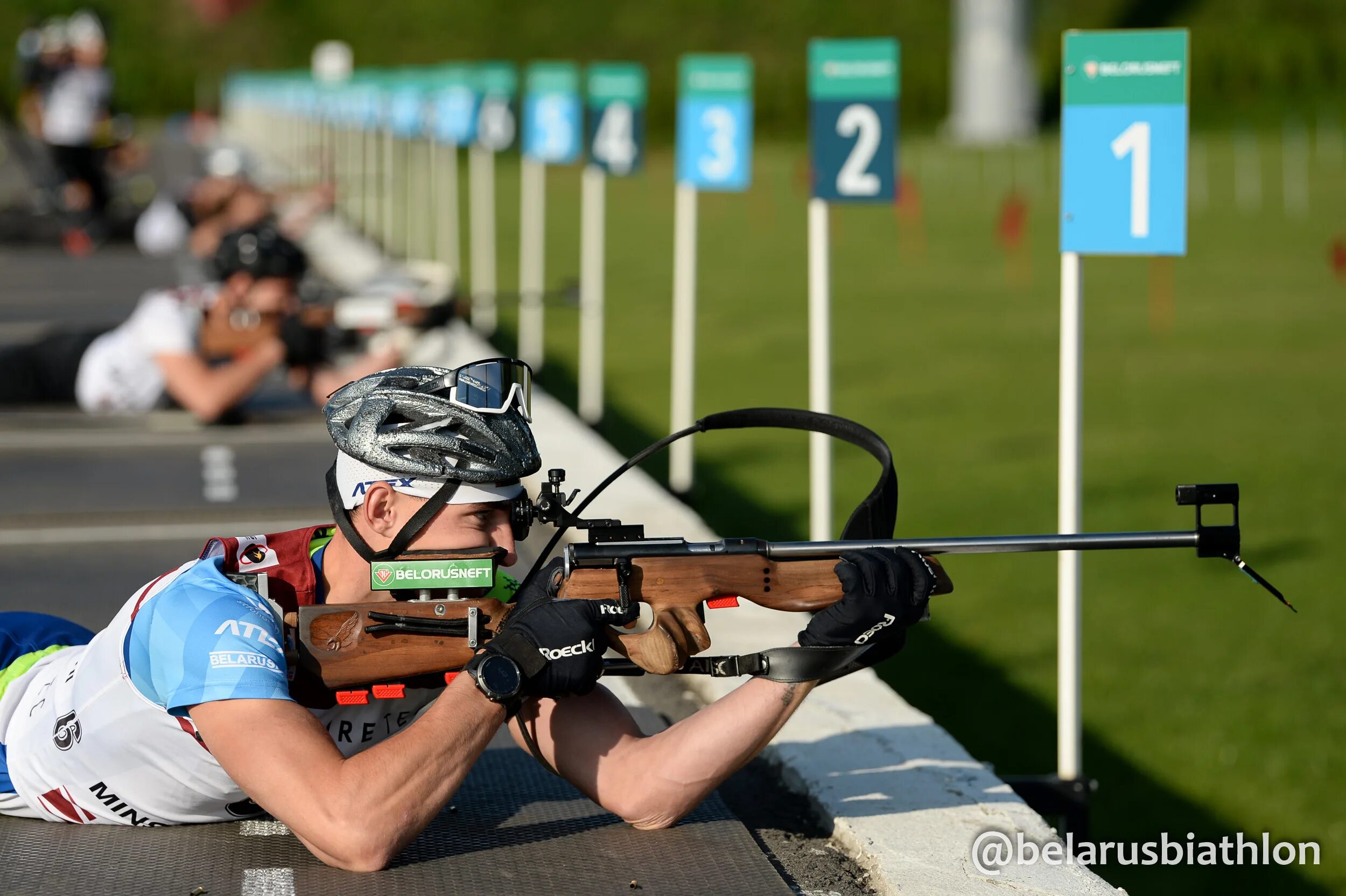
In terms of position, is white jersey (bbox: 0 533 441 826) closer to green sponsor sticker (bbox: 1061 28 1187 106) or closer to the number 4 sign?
green sponsor sticker (bbox: 1061 28 1187 106)

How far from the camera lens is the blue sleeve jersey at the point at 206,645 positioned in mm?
3432

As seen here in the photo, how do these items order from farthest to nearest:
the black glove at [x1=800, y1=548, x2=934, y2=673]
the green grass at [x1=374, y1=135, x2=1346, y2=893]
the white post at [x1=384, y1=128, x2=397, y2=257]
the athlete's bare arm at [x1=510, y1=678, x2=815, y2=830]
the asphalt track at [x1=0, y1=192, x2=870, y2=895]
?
1. the white post at [x1=384, y1=128, x2=397, y2=257]
2. the green grass at [x1=374, y1=135, x2=1346, y2=893]
3. the asphalt track at [x1=0, y1=192, x2=870, y2=895]
4. the athlete's bare arm at [x1=510, y1=678, x2=815, y2=830]
5. the black glove at [x1=800, y1=548, x2=934, y2=673]

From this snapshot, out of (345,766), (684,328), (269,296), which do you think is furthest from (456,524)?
(269,296)

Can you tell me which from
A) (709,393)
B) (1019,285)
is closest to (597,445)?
(709,393)

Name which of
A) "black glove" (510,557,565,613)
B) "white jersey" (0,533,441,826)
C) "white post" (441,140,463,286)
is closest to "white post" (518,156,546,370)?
"white post" (441,140,463,286)

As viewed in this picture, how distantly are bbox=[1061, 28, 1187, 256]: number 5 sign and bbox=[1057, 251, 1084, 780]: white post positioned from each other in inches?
5.8

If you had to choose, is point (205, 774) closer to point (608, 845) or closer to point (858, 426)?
point (608, 845)

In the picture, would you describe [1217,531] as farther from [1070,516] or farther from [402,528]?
[402,528]

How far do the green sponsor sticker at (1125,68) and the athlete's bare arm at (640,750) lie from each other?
2.13 meters

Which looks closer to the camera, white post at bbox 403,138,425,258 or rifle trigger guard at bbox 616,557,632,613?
rifle trigger guard at bbox 616,557,632,613

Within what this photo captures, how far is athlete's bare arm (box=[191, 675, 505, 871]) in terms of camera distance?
3.38 meters

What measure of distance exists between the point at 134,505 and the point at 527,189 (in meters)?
5.80

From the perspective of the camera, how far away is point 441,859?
3.99 meters

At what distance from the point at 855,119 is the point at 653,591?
12.9 feet
